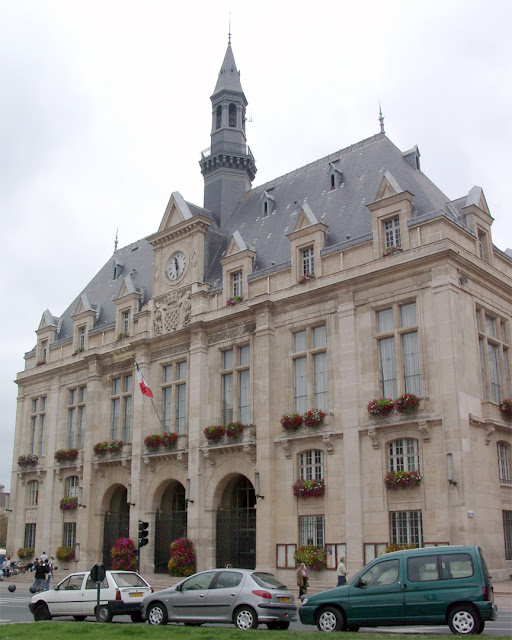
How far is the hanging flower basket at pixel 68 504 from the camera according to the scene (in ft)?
136

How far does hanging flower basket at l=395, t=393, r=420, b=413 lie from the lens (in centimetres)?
2717

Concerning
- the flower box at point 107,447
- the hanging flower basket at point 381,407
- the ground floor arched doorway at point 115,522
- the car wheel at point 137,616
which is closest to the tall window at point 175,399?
the flower box at point 107,447

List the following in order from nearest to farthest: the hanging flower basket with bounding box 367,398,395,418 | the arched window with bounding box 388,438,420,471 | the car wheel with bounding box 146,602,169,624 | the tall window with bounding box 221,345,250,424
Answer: the car wheel with bounding box 146,602,169,624 → the arched window with bounding box 388,438,420,471 → the hanging flower basket with bounding box 367,398,395,418 → the tall window with bounding box 221,345,250,424

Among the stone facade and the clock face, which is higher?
the clock face

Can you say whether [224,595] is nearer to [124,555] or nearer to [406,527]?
[406,527]

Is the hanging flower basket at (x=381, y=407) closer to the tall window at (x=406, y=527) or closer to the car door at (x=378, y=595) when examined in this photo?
the tall window at (x=406, y=527)

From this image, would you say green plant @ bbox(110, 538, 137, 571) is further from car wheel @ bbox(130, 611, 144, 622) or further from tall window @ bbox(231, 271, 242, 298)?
car wheel @ bbox(130, 611, 144, 622)

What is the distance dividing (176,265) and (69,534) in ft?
54.2

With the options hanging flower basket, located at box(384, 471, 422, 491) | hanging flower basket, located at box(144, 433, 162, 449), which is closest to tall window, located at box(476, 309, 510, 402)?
hanging flower basket, located at box(384, 471, 422, 491)

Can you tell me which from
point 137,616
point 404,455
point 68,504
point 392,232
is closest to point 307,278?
point 392,232

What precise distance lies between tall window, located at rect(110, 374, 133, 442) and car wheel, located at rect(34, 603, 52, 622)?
18933 millimetres

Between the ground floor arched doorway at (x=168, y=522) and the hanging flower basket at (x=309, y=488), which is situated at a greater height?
the hanging flower basket at (x=309, y=488)

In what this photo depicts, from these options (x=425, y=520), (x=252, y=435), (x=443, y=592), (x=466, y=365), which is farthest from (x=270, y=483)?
(x=443, y=592)

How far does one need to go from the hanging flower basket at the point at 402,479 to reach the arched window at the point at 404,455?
438mm
